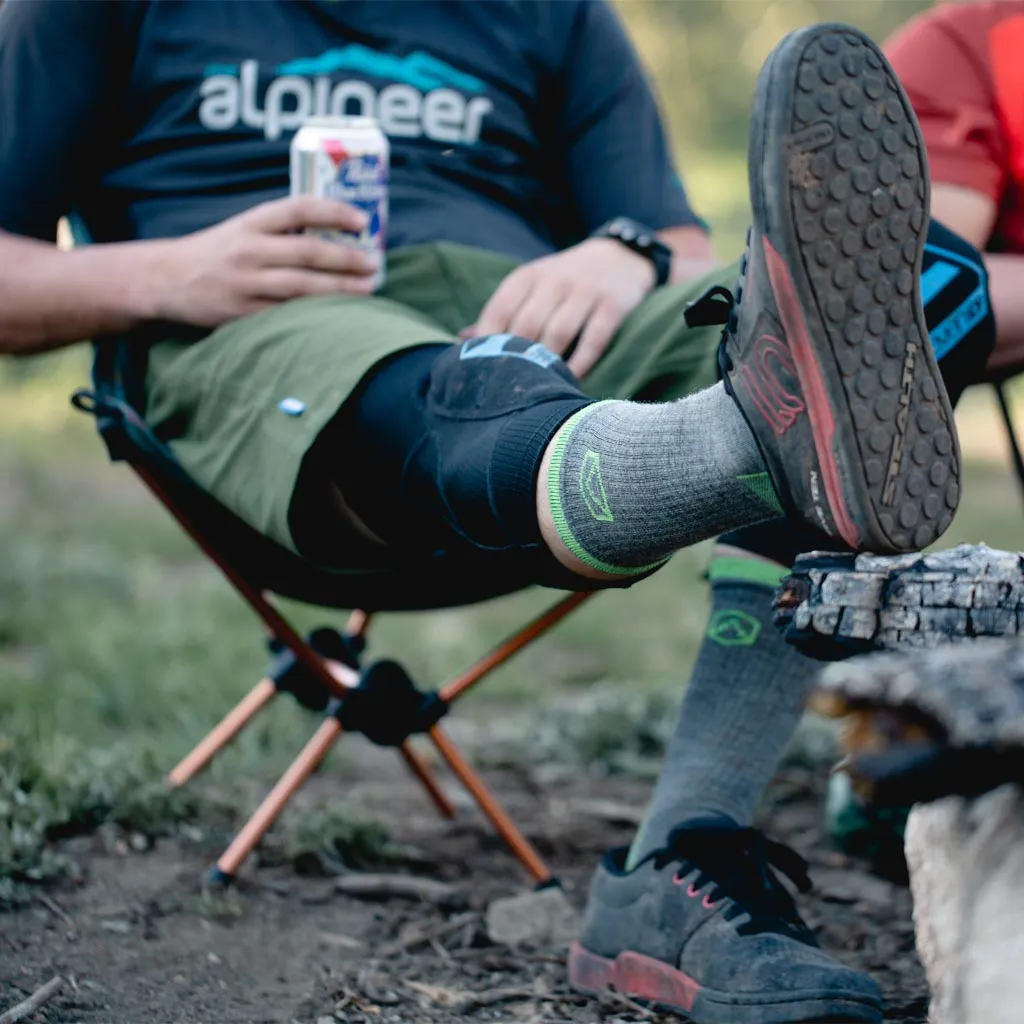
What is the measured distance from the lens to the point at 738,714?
5.75 feet

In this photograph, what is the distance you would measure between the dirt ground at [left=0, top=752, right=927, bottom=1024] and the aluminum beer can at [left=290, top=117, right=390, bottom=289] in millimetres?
895

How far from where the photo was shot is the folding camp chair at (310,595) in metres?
1.98

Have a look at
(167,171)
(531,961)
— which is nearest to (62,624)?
(167,171)

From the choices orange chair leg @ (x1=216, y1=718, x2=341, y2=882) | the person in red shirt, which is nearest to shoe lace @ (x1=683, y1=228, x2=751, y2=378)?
the person in red shirt

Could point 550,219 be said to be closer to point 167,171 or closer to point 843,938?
point 167,171

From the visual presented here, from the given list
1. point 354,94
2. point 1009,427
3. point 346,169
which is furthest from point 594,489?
point 1009,427

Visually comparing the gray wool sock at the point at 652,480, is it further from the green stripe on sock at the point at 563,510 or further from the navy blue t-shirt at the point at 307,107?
Answer: the navy blue t-shirt at the point at 307,107

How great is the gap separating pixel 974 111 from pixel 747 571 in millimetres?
1007

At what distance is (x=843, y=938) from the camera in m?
1.97

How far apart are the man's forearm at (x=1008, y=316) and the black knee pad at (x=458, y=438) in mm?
787

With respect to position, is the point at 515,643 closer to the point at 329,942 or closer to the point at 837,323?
the point at 329,942

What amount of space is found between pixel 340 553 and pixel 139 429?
13.5 inches

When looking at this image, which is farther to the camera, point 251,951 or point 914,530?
point 251,951

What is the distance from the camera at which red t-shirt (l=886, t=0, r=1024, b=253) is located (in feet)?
Answer: 7.51
